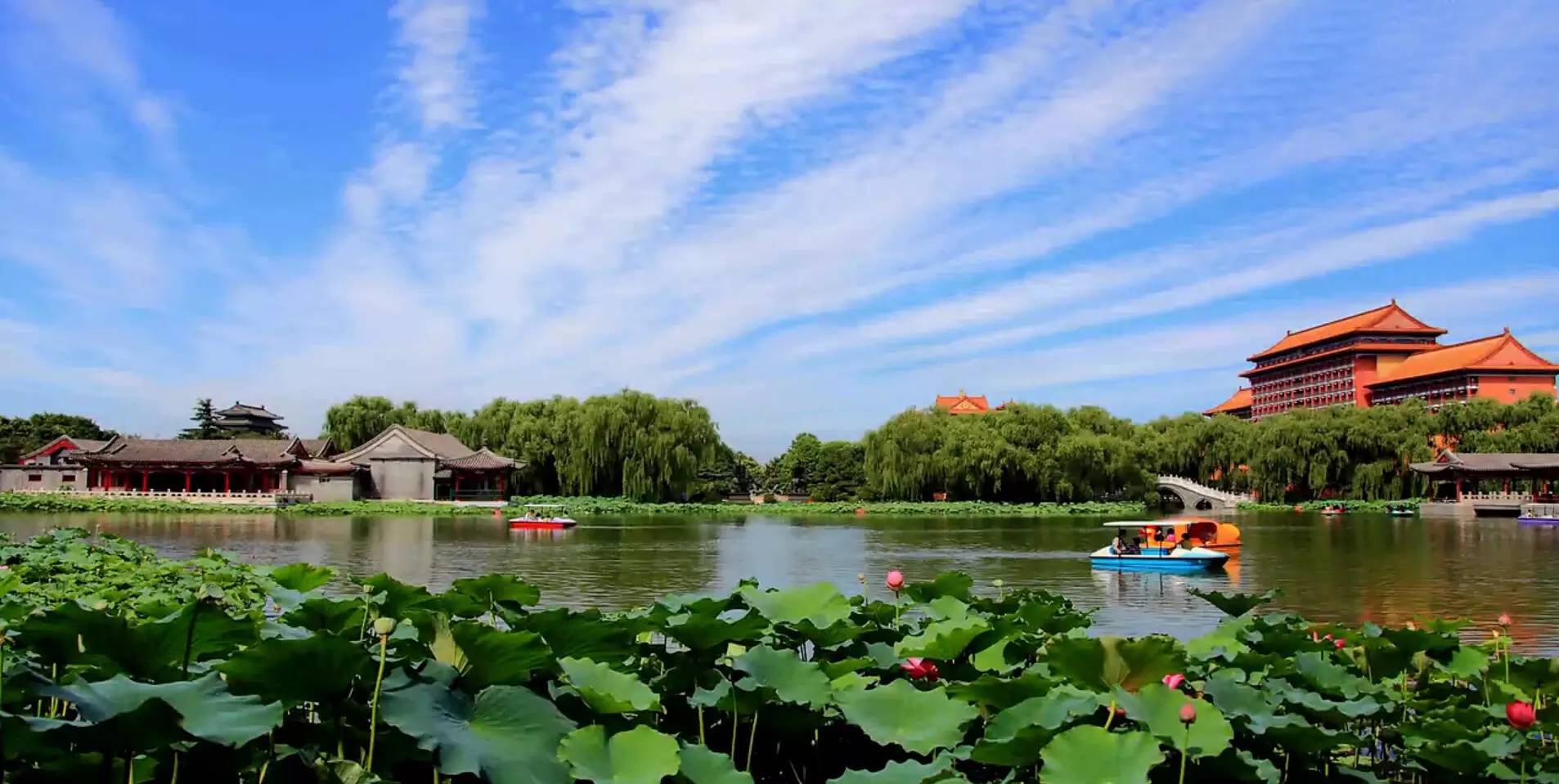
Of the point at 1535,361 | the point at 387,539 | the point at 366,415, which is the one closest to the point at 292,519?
the point at 387,539

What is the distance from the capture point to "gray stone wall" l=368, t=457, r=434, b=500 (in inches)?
1368

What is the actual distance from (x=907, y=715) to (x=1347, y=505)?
37.3 metres

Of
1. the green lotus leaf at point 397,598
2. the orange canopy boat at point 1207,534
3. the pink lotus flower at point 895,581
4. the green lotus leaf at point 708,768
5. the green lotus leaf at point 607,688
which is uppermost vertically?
the green lotus leaf at point 397,598

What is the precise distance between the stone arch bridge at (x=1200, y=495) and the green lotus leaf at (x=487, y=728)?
A: 126ft

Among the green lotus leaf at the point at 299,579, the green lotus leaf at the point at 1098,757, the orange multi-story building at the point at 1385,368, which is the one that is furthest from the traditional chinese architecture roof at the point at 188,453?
the orange multi-story building at the point at 1385,368

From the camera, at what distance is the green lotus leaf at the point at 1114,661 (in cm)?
240

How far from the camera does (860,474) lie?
1777 inches

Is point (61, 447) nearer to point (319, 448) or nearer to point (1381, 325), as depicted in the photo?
point (319, 448)

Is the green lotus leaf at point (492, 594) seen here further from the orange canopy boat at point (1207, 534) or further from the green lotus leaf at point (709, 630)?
the orange canopy boat at point (1207, 534)

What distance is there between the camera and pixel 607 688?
7.10ft

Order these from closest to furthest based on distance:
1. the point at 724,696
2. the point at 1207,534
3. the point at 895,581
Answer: the point at 724,696, the point at 895,581, the point at 1207,534

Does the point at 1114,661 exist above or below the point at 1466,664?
above

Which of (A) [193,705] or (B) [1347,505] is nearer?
(A) [193,705]

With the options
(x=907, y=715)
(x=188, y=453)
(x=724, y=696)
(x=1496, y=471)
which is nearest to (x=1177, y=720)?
(x=907, y=715)
